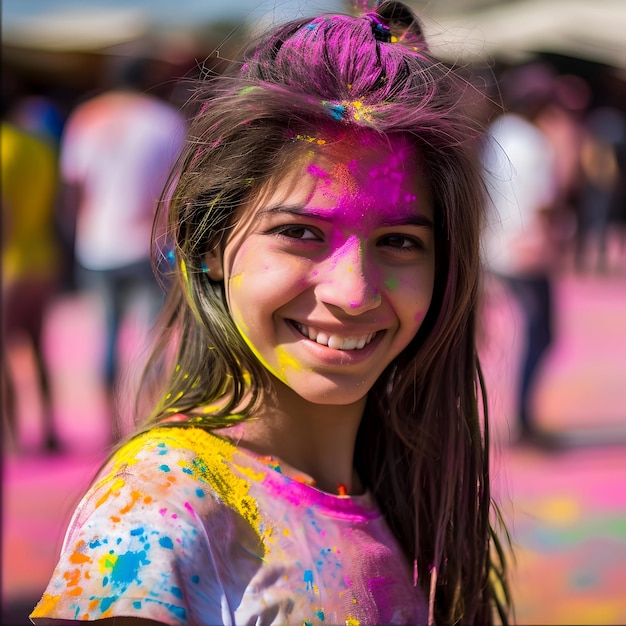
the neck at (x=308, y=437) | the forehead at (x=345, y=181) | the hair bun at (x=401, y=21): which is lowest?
the neck at (x=308, y=437)

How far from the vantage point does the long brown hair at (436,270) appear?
1387mm

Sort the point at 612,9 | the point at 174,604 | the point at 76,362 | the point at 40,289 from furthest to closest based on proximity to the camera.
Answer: the point at 612,9
the point at 76,362
the point at 40,289
the point at 174,604

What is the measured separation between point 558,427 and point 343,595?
4264 mm

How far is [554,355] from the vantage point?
23.8 feet

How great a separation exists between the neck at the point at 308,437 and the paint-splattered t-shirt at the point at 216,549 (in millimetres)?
51

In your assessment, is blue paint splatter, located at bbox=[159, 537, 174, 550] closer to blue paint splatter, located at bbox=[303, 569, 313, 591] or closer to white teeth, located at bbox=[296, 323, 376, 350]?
blue paint splatter, located at bbox=[303, 569, 313, 591]

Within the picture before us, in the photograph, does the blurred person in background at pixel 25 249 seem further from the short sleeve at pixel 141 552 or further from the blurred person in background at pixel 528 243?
the short sleeve at pixel 141 552

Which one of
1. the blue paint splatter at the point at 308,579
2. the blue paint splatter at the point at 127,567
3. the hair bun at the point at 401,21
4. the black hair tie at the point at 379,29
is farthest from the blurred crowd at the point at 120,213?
the blue paint splatter at the point at 127,567

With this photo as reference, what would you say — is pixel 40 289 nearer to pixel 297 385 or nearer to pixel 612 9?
pixel 297 385

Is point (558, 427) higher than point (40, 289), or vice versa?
point (40, 289)

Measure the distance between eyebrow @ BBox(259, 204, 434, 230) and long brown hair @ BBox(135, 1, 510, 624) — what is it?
0.04 m

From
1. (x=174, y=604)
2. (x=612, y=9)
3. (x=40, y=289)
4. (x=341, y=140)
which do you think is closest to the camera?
(x=174, y=604)

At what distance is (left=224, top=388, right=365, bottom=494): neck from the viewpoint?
4.84 feet

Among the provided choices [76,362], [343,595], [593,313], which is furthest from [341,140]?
[593,313]
